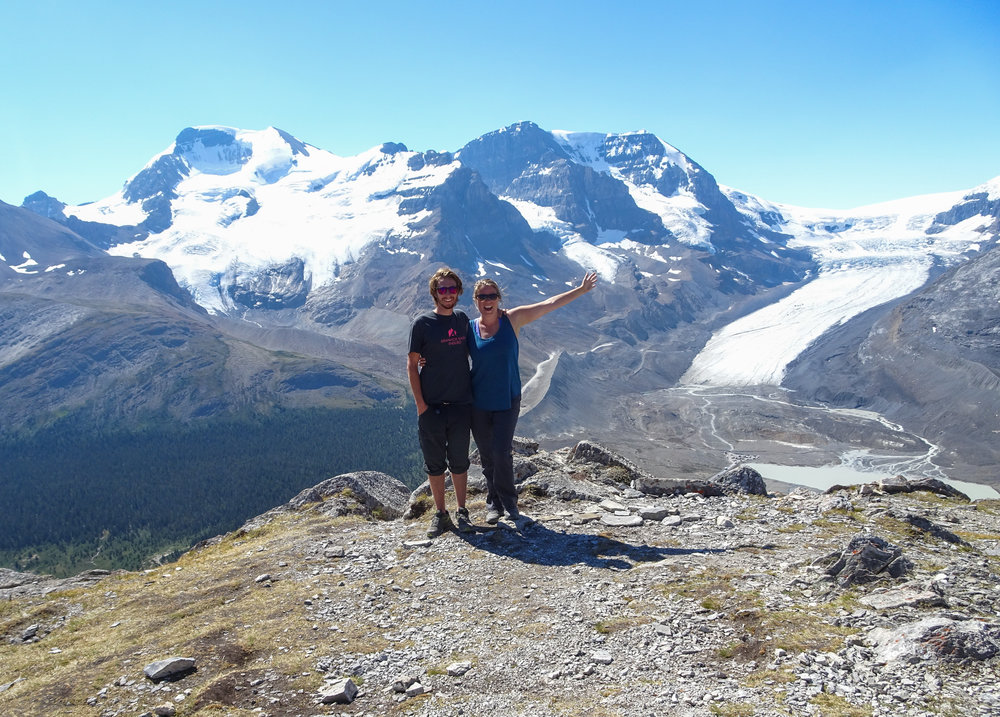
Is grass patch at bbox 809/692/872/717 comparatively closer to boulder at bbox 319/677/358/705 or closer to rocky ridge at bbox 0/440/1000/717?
rocky ridge at bbox 0/440/1000/717

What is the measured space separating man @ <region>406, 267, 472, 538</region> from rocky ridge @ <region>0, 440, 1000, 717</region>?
209 cm

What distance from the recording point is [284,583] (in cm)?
1266

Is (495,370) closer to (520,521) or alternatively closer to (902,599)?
(520,521)

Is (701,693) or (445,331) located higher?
(445,331)

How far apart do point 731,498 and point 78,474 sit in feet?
689

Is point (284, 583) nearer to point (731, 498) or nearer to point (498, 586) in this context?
point (498, 586)

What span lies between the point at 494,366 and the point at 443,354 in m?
1.04

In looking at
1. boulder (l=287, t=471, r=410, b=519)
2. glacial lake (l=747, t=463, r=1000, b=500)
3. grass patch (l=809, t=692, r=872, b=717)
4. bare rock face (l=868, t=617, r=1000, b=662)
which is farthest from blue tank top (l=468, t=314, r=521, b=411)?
glacial lake (l=747, t=463, r=1000, b=500)

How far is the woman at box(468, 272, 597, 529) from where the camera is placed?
42.1 ft

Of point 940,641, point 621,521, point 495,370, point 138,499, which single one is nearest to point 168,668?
point 495,370

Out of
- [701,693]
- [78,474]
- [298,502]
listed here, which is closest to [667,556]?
[701,693]

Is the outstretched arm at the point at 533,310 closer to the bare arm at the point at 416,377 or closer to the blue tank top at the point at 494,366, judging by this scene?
the blue tank top at the point at 494,366

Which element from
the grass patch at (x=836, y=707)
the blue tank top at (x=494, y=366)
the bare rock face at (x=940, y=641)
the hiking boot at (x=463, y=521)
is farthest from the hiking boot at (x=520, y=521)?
the grass patch at (x=836, y=707)

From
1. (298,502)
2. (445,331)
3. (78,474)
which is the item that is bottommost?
(78,474)
